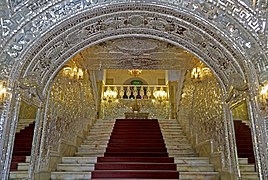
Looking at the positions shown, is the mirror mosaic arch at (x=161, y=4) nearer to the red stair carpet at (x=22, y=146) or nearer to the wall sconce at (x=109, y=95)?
the red stair carpet at (x=22, y=146)

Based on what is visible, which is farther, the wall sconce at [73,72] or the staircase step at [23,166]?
the wall sconce at [73,72]

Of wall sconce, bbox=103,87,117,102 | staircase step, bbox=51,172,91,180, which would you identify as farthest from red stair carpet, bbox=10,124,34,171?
wall sconce, bbox=103,87,117,102

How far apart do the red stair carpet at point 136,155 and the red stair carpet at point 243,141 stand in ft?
4.30

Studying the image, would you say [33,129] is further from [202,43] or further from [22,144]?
[202,43]

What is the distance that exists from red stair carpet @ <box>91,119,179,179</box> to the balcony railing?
337cm

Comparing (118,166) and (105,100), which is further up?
(105,100)

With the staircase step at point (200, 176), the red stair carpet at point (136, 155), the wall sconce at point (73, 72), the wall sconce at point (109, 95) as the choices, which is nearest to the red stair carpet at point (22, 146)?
the red stair carpet at point (136, 155)

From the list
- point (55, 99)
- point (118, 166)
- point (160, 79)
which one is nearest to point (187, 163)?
point (118, 166)

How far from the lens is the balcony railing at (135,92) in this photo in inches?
452

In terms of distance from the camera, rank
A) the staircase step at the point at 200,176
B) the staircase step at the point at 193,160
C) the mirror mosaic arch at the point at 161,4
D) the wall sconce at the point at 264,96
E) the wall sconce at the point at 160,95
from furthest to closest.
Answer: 1. the wall sconce at the point at 160,95
2. the staircase step at the point at 193,160
3. the staircase step at the point at 200,176
4. the mirror mosaic arch at the point at 161,4
5. the wall sconce at the point at 264,96

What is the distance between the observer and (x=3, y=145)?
2.92 metres

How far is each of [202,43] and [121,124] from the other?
484 centimetres

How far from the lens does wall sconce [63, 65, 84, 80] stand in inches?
207

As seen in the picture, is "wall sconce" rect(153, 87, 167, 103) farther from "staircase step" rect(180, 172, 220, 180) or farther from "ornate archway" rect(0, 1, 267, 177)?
"ornate archway" rect(0, 1, 267, 177)
